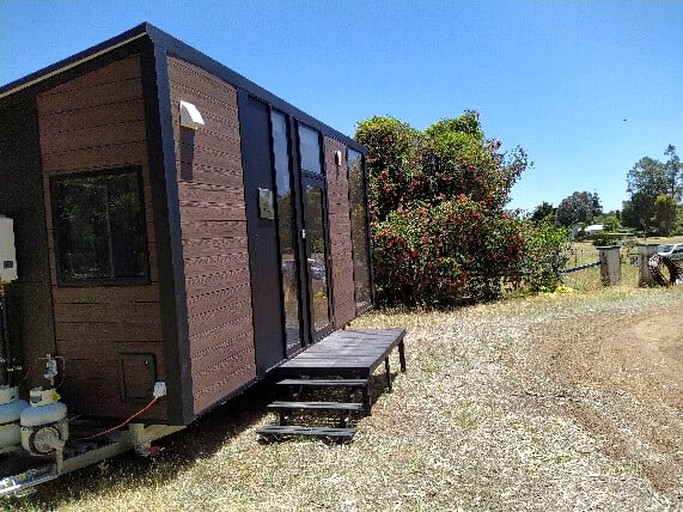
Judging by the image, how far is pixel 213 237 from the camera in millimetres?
4488

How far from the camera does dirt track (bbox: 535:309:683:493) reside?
430 centimetres

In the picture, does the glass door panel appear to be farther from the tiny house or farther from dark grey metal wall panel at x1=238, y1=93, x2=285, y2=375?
the tiny house

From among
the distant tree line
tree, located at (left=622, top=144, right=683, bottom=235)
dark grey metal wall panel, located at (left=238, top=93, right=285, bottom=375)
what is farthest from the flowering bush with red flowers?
tree, located at (left=622, top=144, right=683, bottom=235)

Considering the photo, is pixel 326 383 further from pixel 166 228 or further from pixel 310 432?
pixel 166 228

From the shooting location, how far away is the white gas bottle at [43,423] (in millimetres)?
3885

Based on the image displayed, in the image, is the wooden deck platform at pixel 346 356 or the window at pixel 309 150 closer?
Answer: the wooden deck platform at pixel 346 356

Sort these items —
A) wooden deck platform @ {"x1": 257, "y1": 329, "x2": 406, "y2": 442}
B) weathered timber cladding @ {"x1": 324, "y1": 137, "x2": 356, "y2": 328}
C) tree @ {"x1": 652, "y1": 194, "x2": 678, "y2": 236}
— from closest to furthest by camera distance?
wooden deck platform @ {"x1": 257, "y1": 329, "x2": 406, "y2": 442}
weathered timber cladding @ {"x1": 324, "y1": 137, "x2": 356, "y2": 328}
tree @ {"x1": 652, "y1": 194, "x2": 678, "y2": 236}

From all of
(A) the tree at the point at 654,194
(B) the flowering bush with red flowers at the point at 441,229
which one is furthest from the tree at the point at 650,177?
(B) the flowering bush with red flowers at the point at 441,229

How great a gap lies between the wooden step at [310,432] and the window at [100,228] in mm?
1691

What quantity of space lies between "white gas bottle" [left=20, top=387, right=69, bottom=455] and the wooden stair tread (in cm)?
153

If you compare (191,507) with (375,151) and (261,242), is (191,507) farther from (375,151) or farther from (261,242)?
(375,151)

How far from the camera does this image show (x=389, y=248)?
12305mm

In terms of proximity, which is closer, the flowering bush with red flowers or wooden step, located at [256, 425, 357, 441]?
wooden step, located at [256, 425, 357, 441]

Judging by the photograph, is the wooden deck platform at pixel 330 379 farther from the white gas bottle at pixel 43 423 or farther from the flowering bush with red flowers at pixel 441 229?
the flowering bush with red flowers at pixel 441 229
